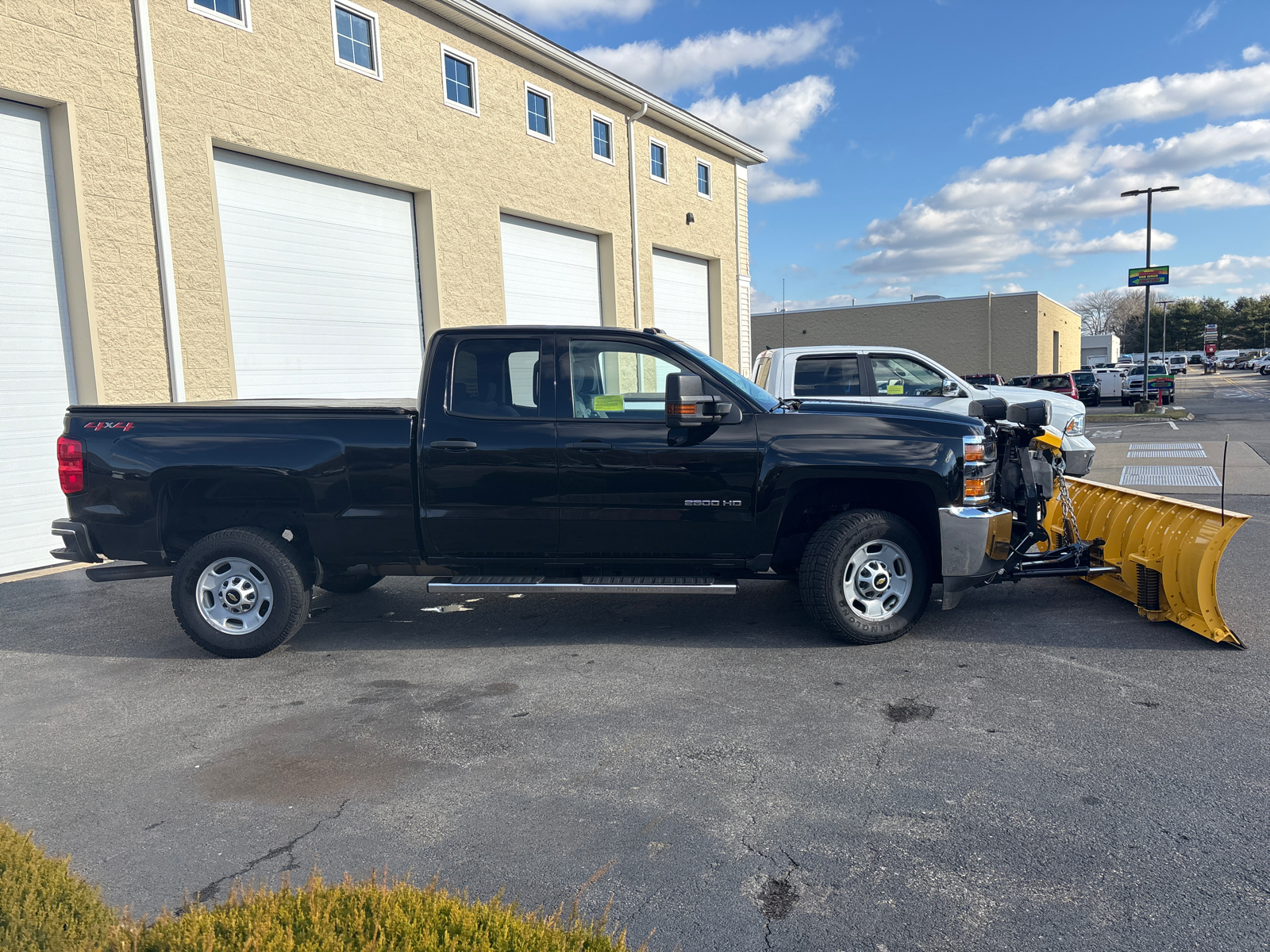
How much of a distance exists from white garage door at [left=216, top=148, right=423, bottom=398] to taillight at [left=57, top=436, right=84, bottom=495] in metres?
5.46

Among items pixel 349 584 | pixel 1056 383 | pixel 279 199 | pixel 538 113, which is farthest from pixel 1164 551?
pixel 1056 383

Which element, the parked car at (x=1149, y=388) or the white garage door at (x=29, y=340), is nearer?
the white garage door at (x=29, y=340)

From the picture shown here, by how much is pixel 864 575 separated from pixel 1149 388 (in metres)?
33.9

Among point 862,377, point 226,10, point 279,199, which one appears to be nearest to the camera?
point 862,377

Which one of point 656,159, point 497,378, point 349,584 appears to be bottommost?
point 349,584

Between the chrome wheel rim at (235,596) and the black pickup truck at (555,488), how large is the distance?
11 millimetres

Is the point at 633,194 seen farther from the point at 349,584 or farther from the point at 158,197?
the point at 349,584

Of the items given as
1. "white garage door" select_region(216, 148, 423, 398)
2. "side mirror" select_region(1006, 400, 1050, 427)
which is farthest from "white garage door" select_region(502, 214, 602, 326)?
"side mirror" select_region(1006, 400, 1050, 427)

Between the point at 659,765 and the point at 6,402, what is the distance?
8313 mm

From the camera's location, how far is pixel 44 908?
2.21m

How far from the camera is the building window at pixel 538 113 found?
603 inches

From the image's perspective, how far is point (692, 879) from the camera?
298 cm

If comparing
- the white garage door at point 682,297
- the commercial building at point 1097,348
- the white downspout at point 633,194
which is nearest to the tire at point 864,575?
the white downspout at point 633,194

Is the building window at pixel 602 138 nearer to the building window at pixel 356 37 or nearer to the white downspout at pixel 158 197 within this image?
the building window at pixel 356 37
